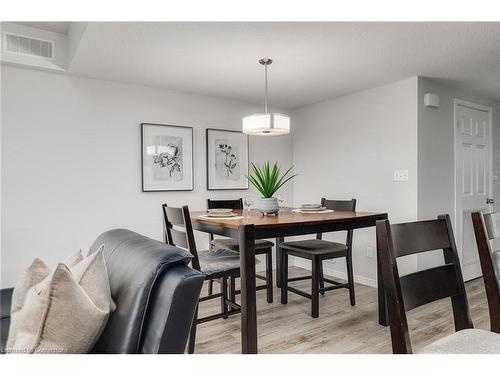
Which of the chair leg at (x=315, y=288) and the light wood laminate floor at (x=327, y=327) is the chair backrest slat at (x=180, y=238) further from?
the chair leg at (x=315, y=288)

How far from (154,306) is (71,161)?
A: 8.14 feet

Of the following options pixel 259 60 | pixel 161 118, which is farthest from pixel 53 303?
pixel 161 118

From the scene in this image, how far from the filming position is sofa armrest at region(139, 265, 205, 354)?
100cm

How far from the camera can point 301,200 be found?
449 cm

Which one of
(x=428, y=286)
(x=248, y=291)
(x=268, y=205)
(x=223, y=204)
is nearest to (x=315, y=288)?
(x=268, y=205)

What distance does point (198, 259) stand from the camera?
224cm

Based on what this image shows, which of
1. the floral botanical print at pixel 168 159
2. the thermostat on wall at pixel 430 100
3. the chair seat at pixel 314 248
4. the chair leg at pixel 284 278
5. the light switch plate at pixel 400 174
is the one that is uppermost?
the thermostat on wall at pixel 430 100

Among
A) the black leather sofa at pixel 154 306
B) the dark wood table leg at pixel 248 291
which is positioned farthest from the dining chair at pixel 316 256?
the black leather sofa at pixel 154 306

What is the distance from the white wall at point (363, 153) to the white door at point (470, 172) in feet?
2.50

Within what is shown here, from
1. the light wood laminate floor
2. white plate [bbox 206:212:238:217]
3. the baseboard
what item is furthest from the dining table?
the baseboard

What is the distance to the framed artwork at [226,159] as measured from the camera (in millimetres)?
3865

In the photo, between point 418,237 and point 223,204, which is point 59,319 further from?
point 223,204

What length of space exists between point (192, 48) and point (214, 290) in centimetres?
223

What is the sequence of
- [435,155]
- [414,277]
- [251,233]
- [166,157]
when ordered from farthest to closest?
[166,157]
[435,155]
[251,233]
[414,277]
